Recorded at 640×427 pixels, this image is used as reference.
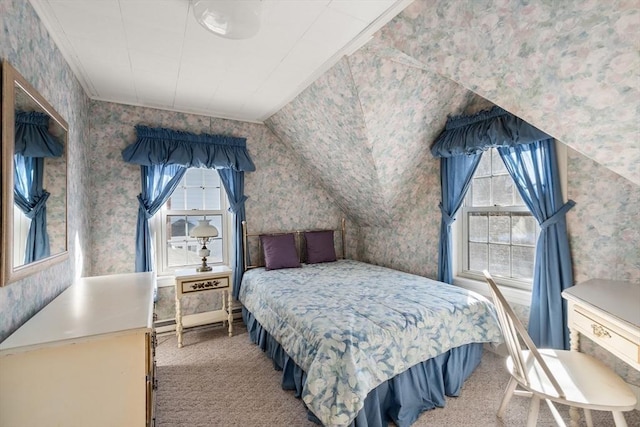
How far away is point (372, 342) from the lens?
5.34 ft

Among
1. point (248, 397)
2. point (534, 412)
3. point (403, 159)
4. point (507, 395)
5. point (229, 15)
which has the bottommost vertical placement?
point (248, 397)

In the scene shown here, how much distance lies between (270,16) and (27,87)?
123 cm

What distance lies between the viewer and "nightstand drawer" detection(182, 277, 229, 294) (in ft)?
9.16

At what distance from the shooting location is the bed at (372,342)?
4.98 feet

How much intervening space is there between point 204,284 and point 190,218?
2.78 feet

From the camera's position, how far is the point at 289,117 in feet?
10.3

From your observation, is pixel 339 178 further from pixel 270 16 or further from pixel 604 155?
pixel 604 155

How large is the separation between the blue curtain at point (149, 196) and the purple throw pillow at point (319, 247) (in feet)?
5.45

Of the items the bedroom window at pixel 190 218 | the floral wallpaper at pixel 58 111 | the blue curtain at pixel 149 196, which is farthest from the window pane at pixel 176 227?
the floral wallpaper at pixel 58 111

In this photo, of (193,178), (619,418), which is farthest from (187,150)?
(619,418)

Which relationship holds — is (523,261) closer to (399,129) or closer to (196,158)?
(399,129)

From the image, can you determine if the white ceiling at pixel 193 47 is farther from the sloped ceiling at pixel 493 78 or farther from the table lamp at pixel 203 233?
the table lamp at pixel 203 233

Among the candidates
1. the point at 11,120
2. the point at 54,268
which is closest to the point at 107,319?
the point at 54,268

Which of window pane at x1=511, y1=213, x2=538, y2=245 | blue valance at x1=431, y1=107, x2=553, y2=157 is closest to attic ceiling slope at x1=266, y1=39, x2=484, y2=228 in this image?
blue valance at x1=431, y1=107, x2=553, y2=157
